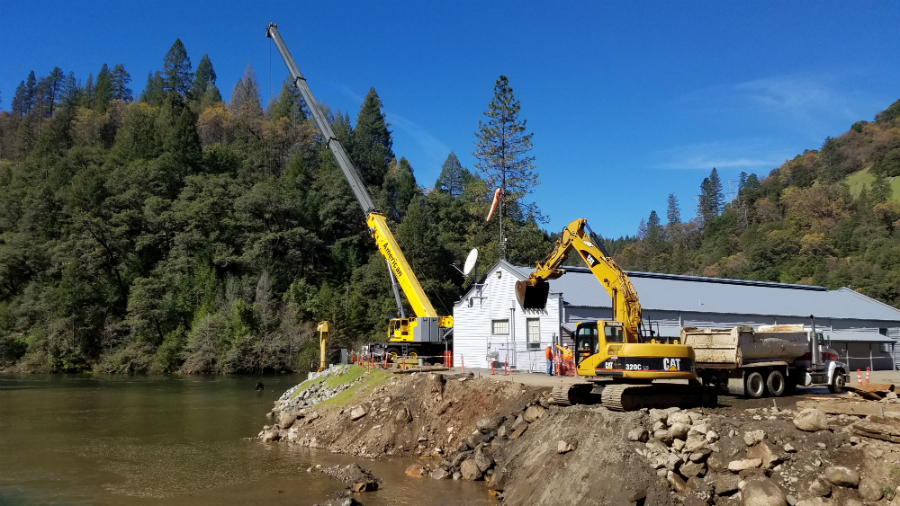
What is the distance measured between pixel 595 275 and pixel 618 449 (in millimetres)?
7688

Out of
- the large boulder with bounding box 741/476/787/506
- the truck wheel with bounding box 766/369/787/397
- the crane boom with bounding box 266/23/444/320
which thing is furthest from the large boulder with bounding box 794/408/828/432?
the crane boom with bounding box 266/23/444/320

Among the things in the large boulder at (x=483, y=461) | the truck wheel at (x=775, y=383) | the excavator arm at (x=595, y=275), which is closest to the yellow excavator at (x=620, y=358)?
the excavator arm at (x=595, y=275)

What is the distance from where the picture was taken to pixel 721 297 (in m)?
36.5

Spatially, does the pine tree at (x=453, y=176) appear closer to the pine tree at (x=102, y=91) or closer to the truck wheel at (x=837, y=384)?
the pine tree at (x=102, y=91)

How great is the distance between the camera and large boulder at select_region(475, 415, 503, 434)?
2002 cm

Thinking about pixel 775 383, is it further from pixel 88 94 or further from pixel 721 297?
pixel 88 94

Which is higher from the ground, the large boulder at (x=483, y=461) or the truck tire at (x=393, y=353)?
the truck tire at (x=393, y=353)

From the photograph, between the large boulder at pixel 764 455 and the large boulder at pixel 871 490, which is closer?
the large boulder at pixel 871 490

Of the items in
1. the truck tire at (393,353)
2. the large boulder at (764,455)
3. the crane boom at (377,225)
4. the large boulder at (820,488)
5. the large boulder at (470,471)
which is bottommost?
the large boulder at (470,471)

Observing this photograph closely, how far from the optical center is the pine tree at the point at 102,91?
12361 cm

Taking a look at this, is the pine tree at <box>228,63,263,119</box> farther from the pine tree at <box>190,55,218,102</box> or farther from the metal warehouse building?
the metal warehouse building

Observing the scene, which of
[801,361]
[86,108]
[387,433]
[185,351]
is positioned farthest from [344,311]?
[86,108]

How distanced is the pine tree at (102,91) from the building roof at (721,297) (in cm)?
11837

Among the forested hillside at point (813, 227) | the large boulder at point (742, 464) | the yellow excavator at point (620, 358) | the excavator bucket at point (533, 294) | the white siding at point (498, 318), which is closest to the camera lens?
the large boulder at point (742, 464)
